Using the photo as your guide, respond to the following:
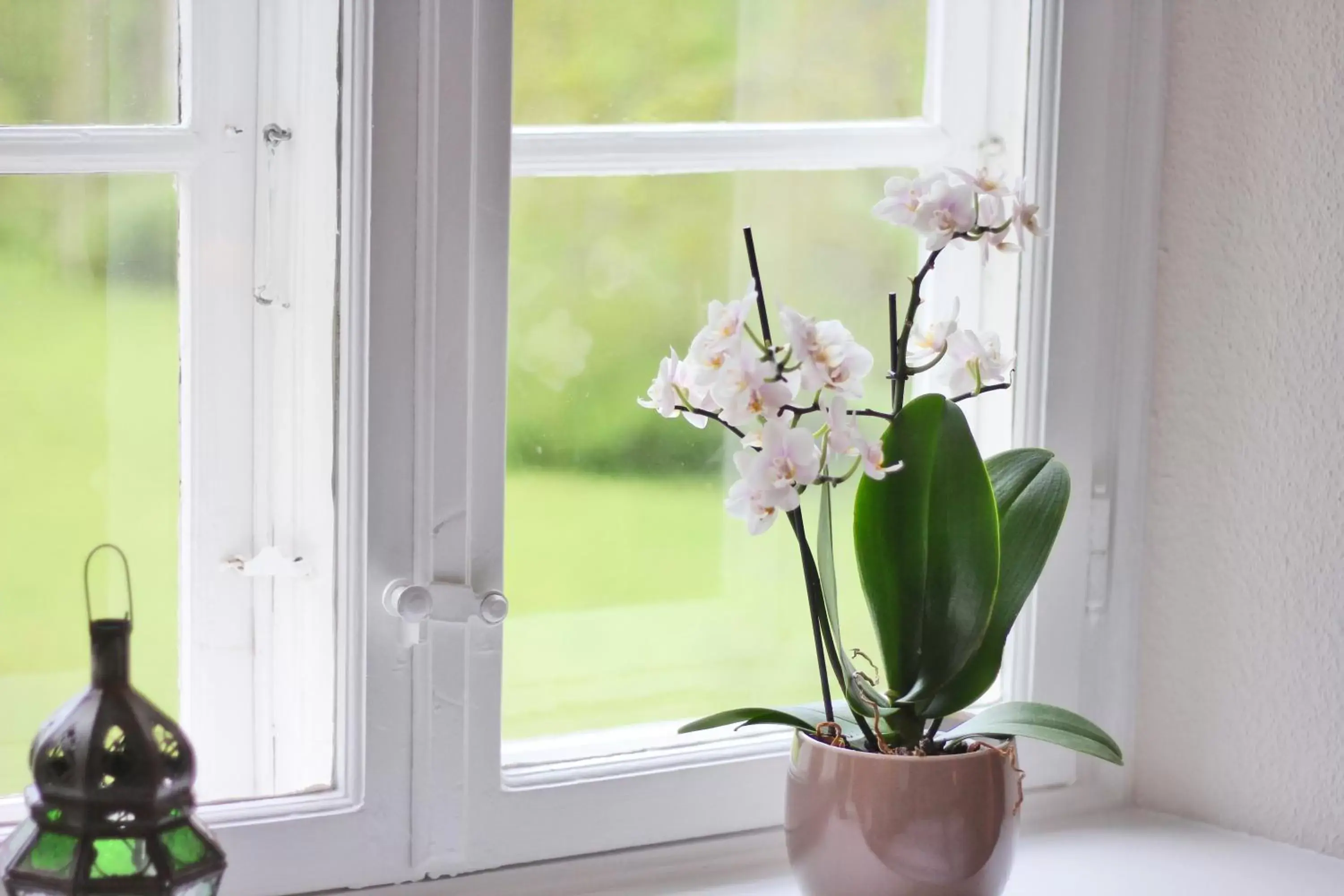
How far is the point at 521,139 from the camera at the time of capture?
1136 millimetres

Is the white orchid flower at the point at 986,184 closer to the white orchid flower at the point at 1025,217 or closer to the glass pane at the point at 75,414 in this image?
the white orchid flower at the point at 1025,217

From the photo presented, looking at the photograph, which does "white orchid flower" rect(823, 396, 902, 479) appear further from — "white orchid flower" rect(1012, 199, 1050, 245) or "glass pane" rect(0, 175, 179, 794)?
"glass pane" rect(0, 175, 179, 794)

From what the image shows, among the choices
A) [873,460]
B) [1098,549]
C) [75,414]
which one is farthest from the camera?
[1098,549]

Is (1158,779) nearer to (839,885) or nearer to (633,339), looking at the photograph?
(839,885)

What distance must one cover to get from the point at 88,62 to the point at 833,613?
67 centimetres

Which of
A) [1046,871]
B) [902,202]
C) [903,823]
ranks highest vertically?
[902,202]

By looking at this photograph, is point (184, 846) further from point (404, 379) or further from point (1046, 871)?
point (1046, 871)

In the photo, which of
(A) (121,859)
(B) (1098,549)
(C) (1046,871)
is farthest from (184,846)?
(B) (1098,549)

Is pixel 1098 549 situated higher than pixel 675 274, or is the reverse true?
pixel 675 274

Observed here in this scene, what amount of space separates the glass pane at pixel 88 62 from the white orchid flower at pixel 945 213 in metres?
0.55

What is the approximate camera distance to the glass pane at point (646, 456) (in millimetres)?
1176

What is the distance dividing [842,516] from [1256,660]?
39 centimetres

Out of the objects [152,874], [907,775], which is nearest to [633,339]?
[907,775]

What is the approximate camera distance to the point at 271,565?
43.4 inches
